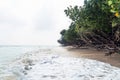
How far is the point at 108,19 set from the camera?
18234mm

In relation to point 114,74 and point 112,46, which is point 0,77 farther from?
point 112,46

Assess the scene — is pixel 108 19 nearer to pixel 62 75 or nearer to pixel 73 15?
pixel 73 15

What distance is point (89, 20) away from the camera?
63.5ft

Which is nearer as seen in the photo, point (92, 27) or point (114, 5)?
point (114, 5)

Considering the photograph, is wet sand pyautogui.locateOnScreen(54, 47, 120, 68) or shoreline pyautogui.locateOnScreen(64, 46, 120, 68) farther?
wet sand pyautogui.locateOnScreen(54, 47, 120, 68)

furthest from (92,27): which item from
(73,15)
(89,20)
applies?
(73,15)

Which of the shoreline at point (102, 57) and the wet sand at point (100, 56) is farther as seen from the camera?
the wet sand at point (100, 56)

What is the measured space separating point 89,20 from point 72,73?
9.65m

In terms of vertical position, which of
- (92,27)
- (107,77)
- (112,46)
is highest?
(92,27)

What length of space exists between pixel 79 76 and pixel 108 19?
936 cm

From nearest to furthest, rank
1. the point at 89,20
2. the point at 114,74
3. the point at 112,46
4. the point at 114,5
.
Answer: the point at 114,5, the point at 114,74, the point at 112,46, the point at 89,20

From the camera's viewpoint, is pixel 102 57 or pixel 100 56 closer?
pixel 102 57

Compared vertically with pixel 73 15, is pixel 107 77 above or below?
below

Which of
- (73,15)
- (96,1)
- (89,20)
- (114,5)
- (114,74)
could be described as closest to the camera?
(114,5)
